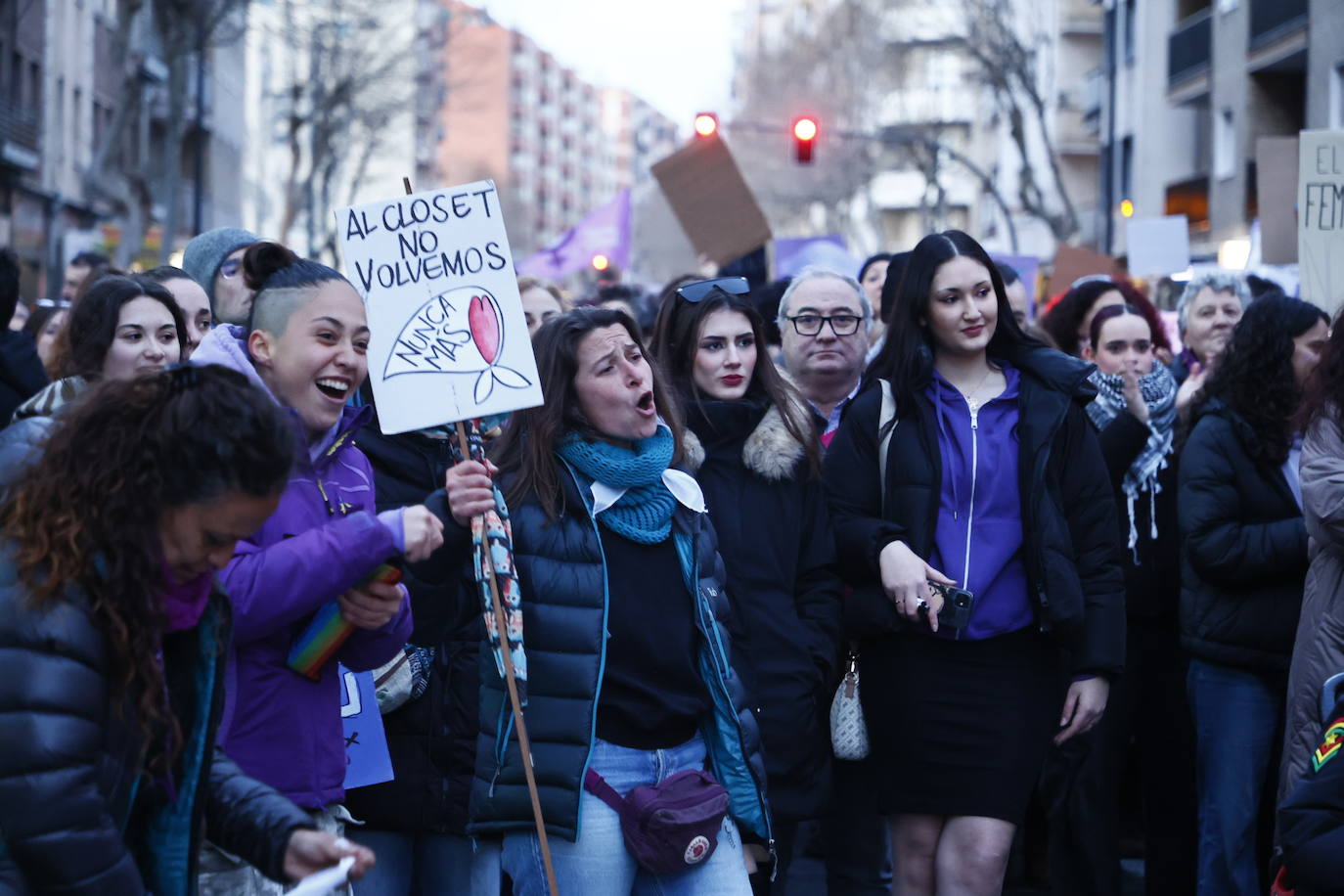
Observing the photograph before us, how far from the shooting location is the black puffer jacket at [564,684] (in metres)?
4.11

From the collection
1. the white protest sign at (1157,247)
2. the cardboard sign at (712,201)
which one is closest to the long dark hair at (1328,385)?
the white protest sign at (1157,247)

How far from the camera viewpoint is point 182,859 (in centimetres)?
Result: 292

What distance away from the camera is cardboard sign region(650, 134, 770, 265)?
13.1 metres

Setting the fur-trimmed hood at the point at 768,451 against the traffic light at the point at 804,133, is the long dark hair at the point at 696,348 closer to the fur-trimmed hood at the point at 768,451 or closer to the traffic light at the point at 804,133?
the fur-trimmed hood at the point at 768,451

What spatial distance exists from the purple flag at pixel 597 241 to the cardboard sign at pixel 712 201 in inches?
225

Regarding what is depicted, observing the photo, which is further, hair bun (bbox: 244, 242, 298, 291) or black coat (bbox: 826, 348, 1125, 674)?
black coat (bbox: 826, 348, 1125, 674)

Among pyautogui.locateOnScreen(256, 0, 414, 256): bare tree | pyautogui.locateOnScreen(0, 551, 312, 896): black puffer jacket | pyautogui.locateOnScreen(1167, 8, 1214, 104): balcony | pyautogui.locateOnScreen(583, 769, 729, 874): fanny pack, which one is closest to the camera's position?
pyautogui.locateOnScreen(0, 551, 312, 896): black puffer jacket

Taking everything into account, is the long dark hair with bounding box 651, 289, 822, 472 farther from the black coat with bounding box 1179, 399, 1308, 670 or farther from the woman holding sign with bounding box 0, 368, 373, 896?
the woman holding sign with bounding box 0, 368, 373, 896

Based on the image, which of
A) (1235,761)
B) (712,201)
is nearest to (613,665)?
(1235,761)

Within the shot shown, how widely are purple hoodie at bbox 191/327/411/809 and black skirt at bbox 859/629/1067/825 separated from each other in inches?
70.2

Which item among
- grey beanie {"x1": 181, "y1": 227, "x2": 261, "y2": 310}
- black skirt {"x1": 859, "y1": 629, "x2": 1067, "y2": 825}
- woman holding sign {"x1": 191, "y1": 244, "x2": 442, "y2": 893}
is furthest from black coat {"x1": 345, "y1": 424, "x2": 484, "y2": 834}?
grey beanie {"x1": 181, "y1": 227, "x2": 261, "y2": 310}

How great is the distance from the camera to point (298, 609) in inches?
134

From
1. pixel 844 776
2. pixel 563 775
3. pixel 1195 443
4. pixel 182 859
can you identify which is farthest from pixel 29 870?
pixel 1195 443

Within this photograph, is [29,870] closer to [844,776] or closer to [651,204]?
[844,776]
